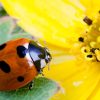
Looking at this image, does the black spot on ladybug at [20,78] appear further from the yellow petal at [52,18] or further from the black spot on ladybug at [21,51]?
the yellow petal at [52,18]

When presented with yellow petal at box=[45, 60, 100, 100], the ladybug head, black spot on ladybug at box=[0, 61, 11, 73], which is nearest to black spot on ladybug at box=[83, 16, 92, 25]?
yellow petal at box=[45, 60, 100, 100]

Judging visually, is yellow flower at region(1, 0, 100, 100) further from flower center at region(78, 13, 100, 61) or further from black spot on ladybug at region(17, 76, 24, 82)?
black spot on ladybug at region(17, 76, 24, 82)

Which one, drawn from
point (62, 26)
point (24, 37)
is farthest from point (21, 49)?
point (62, 26)

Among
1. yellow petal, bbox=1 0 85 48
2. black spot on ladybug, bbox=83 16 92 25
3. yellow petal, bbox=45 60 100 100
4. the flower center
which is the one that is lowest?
yellow petal, bbox=45 60 100 100

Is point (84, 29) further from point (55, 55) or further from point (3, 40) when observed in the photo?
point (3, 40)

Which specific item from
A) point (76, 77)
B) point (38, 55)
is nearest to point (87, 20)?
point (76, 77)

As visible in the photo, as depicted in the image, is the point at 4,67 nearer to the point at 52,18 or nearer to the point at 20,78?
the point at 20,78
